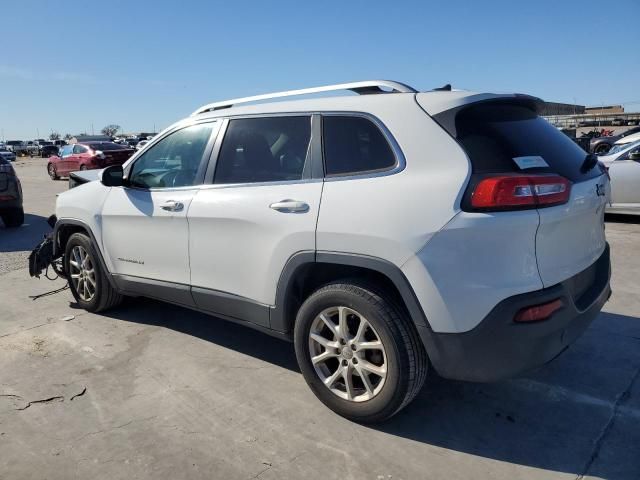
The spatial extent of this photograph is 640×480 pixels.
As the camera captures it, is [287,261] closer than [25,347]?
Yes

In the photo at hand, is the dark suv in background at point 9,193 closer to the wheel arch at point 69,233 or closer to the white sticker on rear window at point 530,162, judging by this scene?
the wheel arch at point 69,233

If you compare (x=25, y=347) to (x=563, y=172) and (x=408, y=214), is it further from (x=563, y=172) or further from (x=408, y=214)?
(x=563, y=172)

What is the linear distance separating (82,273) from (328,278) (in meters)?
2.78

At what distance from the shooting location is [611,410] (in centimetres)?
303

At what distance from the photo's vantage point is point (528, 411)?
10.0 feet

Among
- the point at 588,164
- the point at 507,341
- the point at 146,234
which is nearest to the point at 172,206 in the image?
the point at 146,234

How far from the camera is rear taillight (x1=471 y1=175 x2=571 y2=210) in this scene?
2.46 metres

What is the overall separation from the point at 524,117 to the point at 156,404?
109 inches

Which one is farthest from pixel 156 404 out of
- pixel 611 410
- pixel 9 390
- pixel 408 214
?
pixel 611 410

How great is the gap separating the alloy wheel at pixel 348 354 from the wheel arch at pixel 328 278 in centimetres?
22

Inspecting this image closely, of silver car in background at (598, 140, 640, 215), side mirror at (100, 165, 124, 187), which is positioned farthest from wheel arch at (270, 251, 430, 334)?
silver car in background at (598, 140, 640, 215)

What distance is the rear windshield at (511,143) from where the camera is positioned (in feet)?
8.47

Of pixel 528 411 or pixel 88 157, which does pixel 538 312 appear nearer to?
pixel 528 411

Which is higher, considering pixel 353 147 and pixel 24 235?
pixel 353 147
